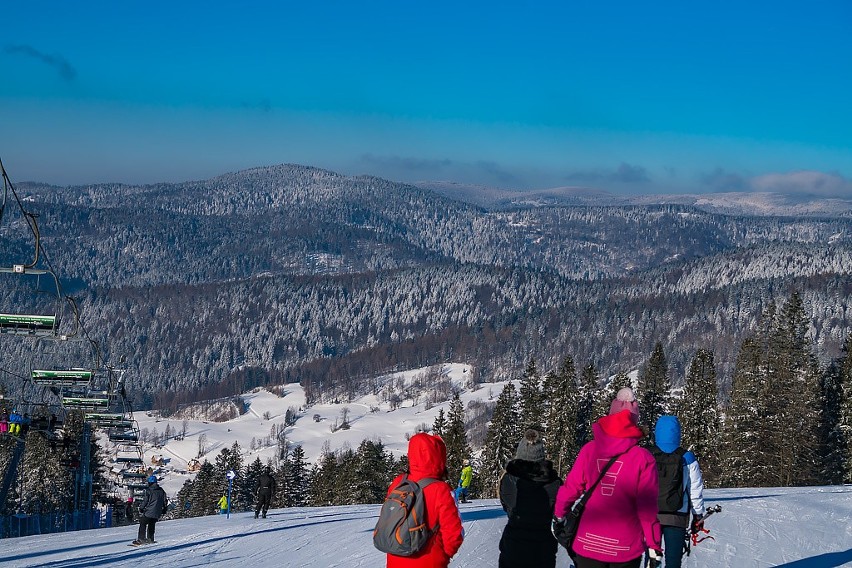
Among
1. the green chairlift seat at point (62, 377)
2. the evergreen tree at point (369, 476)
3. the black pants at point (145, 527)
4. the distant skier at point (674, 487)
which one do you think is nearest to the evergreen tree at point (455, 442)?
the evergreen tree at point (369, 476)

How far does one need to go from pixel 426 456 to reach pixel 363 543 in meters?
9.50

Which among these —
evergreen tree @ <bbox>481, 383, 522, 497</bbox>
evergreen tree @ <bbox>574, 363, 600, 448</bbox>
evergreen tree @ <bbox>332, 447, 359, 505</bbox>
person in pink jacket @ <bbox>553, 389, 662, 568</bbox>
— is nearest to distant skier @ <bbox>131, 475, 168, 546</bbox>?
person in pink jacket @ <bbox>553, 389, 662, 568</bbox>

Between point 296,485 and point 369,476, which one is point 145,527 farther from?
point 296,485

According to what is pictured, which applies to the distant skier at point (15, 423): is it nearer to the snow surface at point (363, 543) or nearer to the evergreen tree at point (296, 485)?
the snow surface at point (363, 543)

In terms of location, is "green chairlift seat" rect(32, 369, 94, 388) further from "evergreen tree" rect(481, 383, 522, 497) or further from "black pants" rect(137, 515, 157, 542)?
"evergreen tree" rect(481, 383, 522, 497)

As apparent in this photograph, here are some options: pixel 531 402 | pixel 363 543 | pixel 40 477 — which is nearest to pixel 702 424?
pixel 531 402

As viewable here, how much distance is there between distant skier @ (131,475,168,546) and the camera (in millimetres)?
16625

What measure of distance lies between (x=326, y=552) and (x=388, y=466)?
41.4 meters

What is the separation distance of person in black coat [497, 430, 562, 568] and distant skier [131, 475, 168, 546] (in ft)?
35.9

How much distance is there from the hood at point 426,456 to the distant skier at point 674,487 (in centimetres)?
258

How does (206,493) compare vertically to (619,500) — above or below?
below

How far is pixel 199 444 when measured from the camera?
185500 mm

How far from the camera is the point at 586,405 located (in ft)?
159

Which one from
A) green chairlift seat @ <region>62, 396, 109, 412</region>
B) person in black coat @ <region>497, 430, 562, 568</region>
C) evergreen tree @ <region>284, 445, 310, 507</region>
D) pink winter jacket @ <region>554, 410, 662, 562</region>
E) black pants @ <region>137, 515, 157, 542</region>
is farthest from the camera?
evergreen tree @ <region>284, 445, 310, 507</region>
